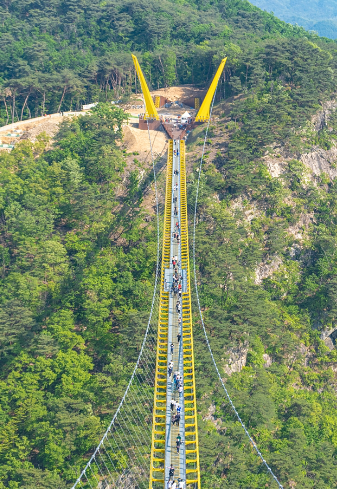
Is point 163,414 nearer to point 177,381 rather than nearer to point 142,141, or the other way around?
point 177,381

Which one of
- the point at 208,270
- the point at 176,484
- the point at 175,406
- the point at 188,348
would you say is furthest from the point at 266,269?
the point at 176,484

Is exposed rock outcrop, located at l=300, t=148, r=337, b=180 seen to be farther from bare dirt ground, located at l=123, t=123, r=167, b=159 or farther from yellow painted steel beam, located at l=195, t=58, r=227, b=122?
bare dirt ground, located at l=123, t=123, r=167, b=159

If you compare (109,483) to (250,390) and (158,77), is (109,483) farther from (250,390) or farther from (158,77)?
(158,77)

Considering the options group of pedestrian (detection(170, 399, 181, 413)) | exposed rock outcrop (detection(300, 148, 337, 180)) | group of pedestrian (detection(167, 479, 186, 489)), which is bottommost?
group of pedestrian (detection(167, 479, 186, 489))

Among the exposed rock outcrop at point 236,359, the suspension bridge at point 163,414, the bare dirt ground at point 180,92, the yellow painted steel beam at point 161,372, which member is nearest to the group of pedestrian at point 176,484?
the suspension bridge at point 163,414

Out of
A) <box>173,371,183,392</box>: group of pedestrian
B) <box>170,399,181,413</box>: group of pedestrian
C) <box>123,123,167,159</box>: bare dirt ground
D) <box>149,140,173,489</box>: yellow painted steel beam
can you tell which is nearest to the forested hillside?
<box>123,123,167,159</box>: bare dirt ground

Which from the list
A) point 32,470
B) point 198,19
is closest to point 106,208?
point 32,470

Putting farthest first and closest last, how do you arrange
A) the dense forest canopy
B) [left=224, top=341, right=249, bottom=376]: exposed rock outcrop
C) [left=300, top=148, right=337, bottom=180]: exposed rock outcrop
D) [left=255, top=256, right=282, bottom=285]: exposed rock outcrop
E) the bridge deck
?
the dense forest canopy, [left=300, top=148, right=337, bottom=180]: exposed rock outcrop, [left=255, top=256, right=282, bottom=285]: exposed rock outcrop, [left=224, top=341, right=249, bottom=376]: exposed rock outcrop, the bridge deck
